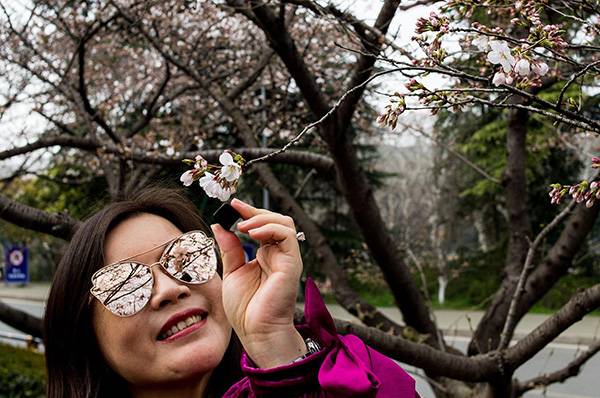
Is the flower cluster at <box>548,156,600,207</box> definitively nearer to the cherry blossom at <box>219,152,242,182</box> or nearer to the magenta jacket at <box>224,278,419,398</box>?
the magenta jacket at <box>224,278,419,398</box>

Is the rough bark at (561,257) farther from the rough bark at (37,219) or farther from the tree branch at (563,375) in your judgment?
the rough bark at (37,219)

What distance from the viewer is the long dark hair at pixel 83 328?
148 cm

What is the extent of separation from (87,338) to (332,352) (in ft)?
2.18

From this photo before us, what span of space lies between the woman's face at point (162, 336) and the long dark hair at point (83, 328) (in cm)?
Result: 5

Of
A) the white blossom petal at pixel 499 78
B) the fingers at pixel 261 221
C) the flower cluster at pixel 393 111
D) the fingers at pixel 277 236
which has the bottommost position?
the fingers at pixel 277 236

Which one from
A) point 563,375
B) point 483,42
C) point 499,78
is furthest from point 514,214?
point 499,78

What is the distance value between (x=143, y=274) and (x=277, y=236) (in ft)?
1.30

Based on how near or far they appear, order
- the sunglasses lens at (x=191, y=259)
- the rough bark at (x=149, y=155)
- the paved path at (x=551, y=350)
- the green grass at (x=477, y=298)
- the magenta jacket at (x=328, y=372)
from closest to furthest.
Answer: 1. the magenta jacket at (x=328, y=372)
2. the sunglasses lens at (x=191, y=259)
3. the rough bark at (x=149, y=155)
4. the paved path at (x=551, y=350)
5. the green grass at (x=477, y=298)

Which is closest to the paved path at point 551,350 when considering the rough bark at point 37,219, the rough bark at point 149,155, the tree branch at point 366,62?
the rough bark at point 149,155

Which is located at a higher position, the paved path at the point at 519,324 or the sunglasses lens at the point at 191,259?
the sunglasses lens at the point at 191,259

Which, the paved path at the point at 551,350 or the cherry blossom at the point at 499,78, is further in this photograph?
the paved path at the point at 551,350

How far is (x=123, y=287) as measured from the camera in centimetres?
137

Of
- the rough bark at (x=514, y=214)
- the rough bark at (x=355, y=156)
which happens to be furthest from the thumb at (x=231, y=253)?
the rough bark at (x=514, y=214)

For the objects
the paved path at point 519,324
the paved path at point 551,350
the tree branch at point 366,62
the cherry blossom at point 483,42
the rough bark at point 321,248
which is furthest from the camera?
the paved path at point 519,324
